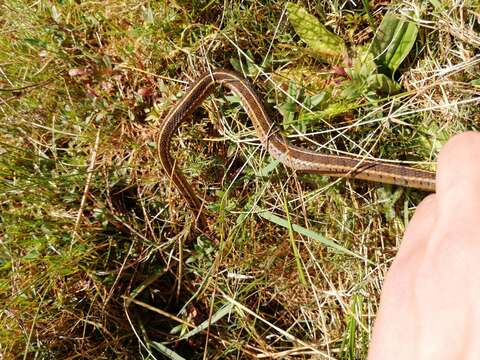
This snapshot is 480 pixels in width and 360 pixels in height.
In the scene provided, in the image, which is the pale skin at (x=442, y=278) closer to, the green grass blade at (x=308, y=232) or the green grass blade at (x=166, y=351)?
the green grass blade at (x=308, y=232)

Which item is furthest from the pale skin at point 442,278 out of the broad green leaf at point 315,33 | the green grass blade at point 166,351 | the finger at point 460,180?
the green grass blade at point 166,351

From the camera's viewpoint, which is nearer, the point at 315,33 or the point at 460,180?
the point at 460,180

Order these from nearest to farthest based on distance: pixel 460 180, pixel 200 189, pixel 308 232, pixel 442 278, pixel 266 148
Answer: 1. pixel 442 278
2. pixel 460 180
3. pixel 308 232
4. pixel 266 148
5. pixel 200 189

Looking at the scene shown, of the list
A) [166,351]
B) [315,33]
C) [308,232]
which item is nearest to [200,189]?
[308,232]

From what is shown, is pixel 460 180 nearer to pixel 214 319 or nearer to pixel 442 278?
pixel 442 278

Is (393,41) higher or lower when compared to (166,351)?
higher

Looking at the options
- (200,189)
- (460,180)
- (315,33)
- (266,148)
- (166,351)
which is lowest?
(166,351)

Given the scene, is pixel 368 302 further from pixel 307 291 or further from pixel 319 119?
pixel 319 119

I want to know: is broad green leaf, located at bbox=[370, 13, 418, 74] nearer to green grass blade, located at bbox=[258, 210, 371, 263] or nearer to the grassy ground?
the grassy ground
